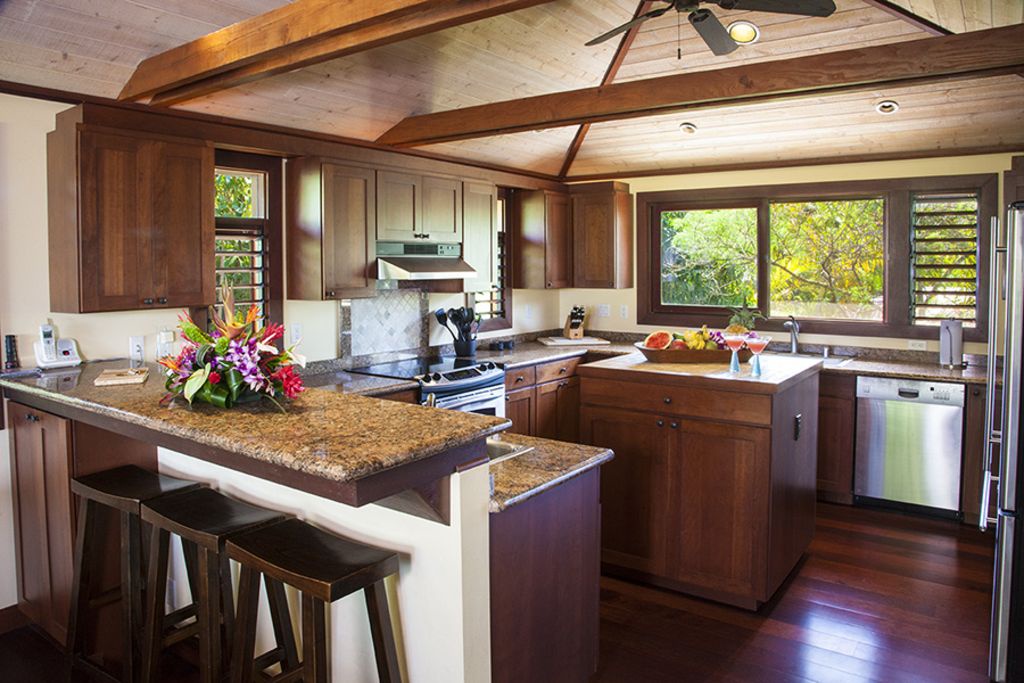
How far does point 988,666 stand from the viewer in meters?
2.96

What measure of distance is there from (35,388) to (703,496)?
9.20 feet

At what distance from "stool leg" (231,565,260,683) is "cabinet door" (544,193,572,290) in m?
4.16

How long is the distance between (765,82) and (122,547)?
10.3 ft

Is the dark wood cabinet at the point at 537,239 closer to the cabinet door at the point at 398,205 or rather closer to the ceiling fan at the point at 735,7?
the cabinet door at the point at 398,205

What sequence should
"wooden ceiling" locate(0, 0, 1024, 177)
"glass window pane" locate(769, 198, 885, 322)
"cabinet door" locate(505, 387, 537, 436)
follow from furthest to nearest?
"glass window pane" locate(769, 198, 885, 322), "cabinet door" locate(505, 387, 537, 436), "wooden ceiling" locate(0, 0, 1024, 177)

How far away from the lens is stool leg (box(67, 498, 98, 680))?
2746mm

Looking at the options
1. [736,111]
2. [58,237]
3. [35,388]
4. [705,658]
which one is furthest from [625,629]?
[736,111]

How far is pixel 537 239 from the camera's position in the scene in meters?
5.98

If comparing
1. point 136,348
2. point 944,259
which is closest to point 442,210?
point 136,348

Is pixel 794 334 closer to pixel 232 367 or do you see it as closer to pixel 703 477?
pixel 703 477

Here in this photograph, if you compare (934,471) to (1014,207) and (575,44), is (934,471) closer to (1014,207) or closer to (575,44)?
(1014,207)

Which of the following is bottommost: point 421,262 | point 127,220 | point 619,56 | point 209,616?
point 209,616

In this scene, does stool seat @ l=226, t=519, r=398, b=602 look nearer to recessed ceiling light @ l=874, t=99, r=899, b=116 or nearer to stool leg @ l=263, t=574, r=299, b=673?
stool leg @ l=263, t=574, r=299, b=673

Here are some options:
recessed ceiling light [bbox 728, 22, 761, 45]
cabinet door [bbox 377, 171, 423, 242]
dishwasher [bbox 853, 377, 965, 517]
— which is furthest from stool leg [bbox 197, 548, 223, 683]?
dishwasher [bbox 853, 377, 965, 517]
